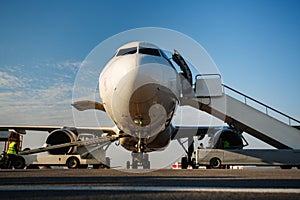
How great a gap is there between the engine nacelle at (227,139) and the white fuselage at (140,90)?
19.3 ft

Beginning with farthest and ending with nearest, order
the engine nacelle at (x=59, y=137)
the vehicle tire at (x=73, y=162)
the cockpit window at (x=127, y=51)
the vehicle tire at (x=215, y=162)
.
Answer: the engine nacelle at (x=59, y=137)
the vehicle tire at (x=73, y=162)
the vehicle tire at (x=215, y=162)
the cockpit window at (x=127, y=51)

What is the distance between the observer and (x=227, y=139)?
15.3 meters

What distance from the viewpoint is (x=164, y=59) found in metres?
9.91

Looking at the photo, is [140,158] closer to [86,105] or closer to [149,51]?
[86,105]

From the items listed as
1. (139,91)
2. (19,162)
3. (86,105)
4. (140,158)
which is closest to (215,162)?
(140,158)

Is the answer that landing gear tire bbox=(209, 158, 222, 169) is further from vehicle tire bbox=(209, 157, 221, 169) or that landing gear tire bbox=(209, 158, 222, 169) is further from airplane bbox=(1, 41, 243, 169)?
airplane bbox=(1, 41, 243, 169)

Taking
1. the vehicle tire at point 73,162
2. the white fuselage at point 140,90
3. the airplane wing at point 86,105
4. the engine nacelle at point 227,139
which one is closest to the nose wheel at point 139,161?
the white fuselage at point 140,90

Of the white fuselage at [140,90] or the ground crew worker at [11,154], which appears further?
the ground crew worker at [11,154]

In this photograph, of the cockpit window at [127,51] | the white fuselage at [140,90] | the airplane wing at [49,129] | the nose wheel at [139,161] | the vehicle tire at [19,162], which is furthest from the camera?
the airplane wing at [49,129]

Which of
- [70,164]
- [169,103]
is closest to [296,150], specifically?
[169,103]

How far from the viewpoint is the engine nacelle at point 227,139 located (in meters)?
14.9

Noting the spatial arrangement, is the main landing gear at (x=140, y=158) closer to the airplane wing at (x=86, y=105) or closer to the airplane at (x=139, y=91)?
the airplane at (x=139, y=91)

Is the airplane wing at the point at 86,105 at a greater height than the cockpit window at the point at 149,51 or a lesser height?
lesser

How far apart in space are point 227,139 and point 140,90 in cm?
870
